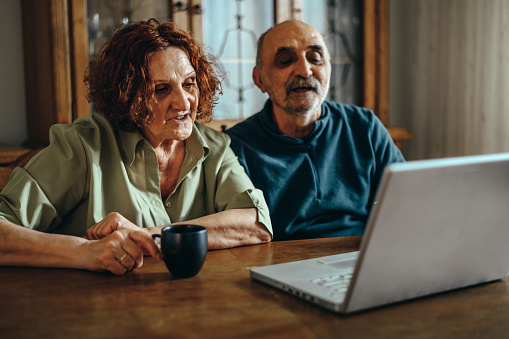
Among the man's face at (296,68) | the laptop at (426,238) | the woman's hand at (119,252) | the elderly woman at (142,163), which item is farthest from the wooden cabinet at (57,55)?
the laptop at (426,238)

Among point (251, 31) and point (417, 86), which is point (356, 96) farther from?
point (251, 31)

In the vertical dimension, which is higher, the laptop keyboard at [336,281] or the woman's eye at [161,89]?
the woman's eye at [161,89]

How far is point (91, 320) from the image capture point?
0.79 metres

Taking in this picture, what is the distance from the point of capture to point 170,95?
145 cm

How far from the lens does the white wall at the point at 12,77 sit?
258 cm

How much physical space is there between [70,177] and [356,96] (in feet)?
6.89

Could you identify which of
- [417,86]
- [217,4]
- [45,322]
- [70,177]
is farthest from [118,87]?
[417,86]

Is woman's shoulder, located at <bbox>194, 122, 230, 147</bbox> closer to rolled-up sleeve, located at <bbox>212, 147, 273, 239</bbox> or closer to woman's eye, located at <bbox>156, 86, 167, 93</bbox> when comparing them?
rolled-up sleeve, located at <bbox>212, 147, 273, 239</bbox>

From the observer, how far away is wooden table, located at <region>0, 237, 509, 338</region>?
0.74 meters

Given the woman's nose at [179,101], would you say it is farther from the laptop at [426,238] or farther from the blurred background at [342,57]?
the blurred background at [342,57]

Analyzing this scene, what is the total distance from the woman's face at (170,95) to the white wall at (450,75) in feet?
6.07

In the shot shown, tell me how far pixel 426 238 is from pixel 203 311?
0.36m

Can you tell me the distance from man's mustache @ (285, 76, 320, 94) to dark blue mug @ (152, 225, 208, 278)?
1.04 meters

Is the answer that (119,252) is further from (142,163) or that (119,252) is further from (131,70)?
(131,70)
